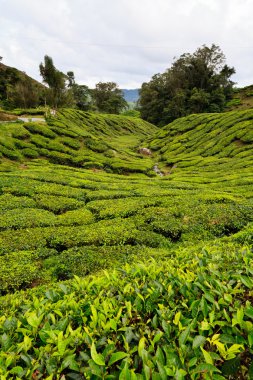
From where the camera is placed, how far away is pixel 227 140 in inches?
1625

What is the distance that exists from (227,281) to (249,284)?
0.42m

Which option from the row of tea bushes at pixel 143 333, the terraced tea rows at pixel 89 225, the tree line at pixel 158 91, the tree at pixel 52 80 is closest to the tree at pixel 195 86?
the tree line at pixel 158 91

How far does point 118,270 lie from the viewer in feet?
17.7

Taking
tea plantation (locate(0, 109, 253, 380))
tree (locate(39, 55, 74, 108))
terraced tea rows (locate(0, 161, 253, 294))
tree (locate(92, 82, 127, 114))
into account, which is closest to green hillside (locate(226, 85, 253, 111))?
tea plantation (locate(0, 109, 253, 380))

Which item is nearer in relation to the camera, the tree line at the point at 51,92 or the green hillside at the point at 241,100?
the tree line at the point at 51,92

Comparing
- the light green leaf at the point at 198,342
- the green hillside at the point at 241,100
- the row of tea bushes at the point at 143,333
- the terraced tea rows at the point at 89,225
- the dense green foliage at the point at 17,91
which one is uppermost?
the green hillside at the point at 241,100

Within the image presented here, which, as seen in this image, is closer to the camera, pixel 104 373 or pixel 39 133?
pixel 104 373

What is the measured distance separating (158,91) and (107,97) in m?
20.4

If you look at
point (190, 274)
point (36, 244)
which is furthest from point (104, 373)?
point (36, 244)

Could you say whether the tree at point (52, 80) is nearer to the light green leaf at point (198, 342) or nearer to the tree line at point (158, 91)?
the tree line at point (158, 91)

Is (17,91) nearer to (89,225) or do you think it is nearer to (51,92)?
(51,92)

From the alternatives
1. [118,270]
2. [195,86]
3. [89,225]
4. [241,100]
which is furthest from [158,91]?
[118,270]

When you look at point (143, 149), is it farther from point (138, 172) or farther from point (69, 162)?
point (69, 162)

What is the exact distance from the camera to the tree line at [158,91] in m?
52.1
